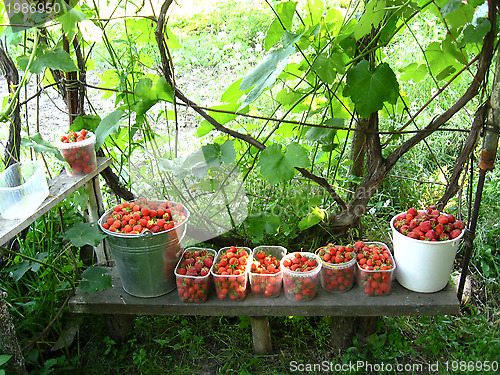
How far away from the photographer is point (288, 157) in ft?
4.78

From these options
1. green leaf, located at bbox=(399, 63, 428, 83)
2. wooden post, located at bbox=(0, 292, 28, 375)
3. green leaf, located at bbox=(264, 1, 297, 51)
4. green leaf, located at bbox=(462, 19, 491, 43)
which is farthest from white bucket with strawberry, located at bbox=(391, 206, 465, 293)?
wooden post, located at bbox=(0, 292, 28, 375)

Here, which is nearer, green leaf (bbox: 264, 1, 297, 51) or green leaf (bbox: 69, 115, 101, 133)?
green leaf (bbox: 264, 1, 297, 51)

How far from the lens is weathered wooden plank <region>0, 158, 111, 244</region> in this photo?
1.32 meters

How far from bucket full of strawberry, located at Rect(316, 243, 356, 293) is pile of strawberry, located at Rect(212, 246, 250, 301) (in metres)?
0.32

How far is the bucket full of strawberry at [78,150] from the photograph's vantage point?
63.7 inches

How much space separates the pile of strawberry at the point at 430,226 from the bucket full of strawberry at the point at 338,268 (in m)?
0.22

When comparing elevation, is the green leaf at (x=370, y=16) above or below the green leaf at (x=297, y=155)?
above

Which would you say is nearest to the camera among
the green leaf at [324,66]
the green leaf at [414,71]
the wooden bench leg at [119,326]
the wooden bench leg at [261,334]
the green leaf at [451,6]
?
the green leaf at [451,6]

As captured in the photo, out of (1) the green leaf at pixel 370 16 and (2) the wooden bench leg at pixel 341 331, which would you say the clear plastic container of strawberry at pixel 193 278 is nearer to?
(2) the wooden bench leg at pixel 341 331

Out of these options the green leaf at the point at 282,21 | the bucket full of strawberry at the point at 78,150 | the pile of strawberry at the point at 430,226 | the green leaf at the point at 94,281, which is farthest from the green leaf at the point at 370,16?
the green leaf at the point at 94,281

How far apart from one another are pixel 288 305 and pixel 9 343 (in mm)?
980

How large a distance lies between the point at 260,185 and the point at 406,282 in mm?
857

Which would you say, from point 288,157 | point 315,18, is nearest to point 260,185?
point 288,157

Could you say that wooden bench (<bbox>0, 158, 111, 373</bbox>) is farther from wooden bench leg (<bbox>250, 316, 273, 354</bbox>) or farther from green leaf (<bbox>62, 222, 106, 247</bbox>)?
wooden bench leg (<bbox>250, 316, 273, 354</bbox>)
